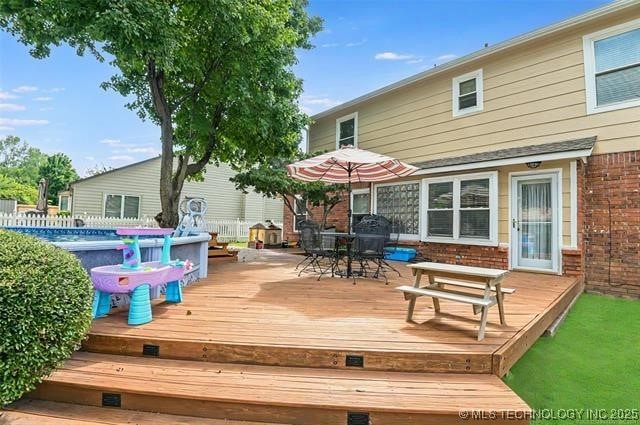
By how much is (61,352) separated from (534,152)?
294 inches

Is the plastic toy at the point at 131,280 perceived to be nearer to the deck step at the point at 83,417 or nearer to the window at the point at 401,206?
the deck step at the point at 83,417

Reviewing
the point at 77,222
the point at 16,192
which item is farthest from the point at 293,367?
the point at 16,192

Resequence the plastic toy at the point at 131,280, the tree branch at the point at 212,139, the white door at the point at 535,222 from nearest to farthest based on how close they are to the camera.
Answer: the plastic toy at the point at 131,280
the white door at the point at 535,222
the tree branch at the point at 212,139

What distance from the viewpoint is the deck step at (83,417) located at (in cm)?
223

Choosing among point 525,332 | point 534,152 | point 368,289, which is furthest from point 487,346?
point 534,152

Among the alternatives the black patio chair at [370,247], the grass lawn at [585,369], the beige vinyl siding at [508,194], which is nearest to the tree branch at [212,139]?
the black patio chair at [370,247]

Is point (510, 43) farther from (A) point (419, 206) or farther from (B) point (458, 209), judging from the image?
(A) point (419, 206)

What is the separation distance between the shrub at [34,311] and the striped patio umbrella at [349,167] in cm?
385

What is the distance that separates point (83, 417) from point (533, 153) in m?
7.45

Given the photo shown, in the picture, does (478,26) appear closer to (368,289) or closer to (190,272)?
(368,289)

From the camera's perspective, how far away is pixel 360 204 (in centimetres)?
1050

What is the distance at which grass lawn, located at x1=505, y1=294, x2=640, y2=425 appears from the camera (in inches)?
107

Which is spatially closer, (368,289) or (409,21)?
(368,289)

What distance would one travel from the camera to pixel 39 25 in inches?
244
